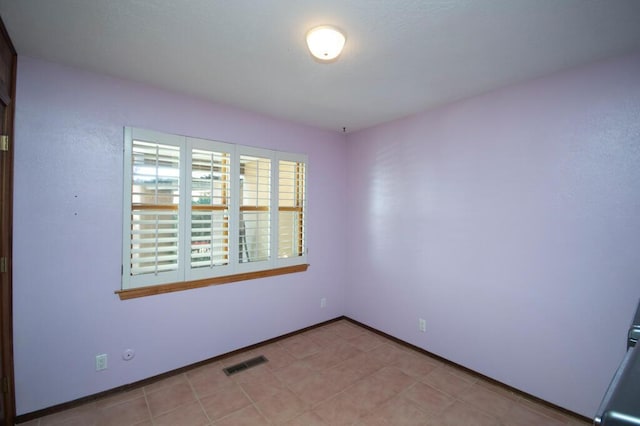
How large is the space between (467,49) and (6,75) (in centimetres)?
299

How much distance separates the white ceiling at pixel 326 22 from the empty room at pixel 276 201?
2 cm

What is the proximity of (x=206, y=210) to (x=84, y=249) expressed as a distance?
0.97m

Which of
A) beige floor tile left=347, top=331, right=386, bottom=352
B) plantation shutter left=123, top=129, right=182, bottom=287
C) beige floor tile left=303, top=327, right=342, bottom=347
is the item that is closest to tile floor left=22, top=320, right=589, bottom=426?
beige floor tile left=347, top=331, right=386, bottom=352

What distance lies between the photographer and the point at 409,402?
7.76 feet

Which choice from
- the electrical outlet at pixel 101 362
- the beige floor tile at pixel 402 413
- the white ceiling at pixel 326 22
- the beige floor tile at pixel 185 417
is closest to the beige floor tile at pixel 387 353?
the beige floor tile at pixel 402 413

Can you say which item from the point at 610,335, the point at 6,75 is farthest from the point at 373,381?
the point at 6,75

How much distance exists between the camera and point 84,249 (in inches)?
90.1

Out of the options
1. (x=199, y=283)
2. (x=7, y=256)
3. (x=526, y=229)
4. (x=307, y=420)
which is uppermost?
(x=526, y=229)

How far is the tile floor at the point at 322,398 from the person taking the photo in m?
2.15

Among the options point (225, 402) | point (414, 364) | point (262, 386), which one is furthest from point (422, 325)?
point (225, 402)

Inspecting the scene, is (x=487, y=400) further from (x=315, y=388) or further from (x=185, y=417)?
(x=185, y=417)

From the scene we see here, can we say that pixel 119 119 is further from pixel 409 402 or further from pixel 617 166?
pixel 617 166

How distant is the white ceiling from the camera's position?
155cm

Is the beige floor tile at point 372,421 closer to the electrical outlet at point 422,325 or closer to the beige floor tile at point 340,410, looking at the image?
the beige floor tile at point 340,410
